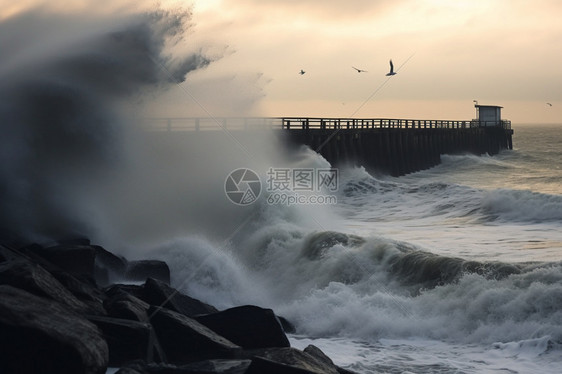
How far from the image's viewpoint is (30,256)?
1155cm

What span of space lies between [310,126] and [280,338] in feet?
89.2

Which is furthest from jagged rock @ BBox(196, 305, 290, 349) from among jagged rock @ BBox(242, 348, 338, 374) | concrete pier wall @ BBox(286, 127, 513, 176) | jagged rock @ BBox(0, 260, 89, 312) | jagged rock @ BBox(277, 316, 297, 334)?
concrete pier wall @ BBox(286, 127, 513, 176)

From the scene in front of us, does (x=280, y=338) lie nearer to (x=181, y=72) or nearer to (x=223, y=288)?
(x=223, y=288)

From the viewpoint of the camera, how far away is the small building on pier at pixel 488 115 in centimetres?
7200

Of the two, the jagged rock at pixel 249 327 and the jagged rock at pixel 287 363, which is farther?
the jagged rock at pixel 249 327

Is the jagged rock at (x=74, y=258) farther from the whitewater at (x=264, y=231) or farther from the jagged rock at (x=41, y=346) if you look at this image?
the jagged rock at (x=41, y=346)

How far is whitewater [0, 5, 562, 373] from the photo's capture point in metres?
11.5

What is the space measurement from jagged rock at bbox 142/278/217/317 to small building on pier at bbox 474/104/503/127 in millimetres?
64522

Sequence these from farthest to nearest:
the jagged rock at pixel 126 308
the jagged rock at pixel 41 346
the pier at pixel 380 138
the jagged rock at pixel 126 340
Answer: the pier at pixel 380 138 < the jagged rock at pixel 126 308 < the jagged rock at pixel 126 340 < the jagged rock at pixel 41 346

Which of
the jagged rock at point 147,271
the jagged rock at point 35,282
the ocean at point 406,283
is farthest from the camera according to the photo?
the jagged rock at point 147,271

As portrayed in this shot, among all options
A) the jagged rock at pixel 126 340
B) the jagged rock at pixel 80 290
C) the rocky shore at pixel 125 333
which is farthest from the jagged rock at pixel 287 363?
the jagged rock at pixel 80 290

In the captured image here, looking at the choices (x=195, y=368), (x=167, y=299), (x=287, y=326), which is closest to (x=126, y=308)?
(x=167, y=299)

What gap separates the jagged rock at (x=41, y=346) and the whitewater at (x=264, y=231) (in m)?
3.91

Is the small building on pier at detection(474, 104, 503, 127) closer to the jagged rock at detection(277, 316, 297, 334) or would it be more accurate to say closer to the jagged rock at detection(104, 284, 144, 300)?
the jagged rock at detection(277, 316, 297, 334)
